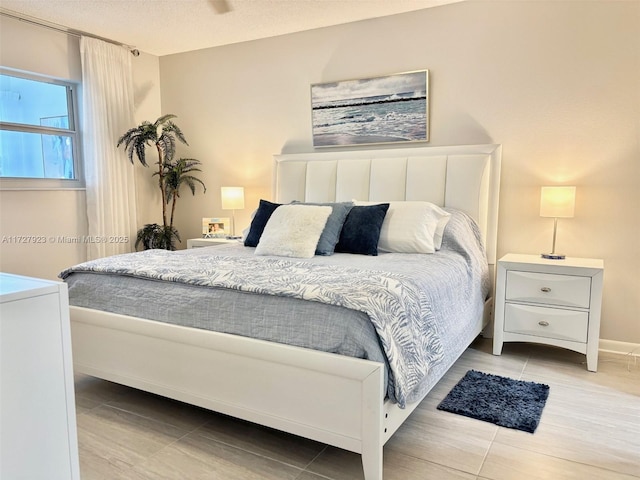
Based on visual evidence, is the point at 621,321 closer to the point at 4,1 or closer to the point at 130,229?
the point at 130,229

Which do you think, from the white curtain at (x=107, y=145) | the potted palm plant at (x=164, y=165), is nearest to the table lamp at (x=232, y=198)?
the potted palm plant at (x=164, y=165)

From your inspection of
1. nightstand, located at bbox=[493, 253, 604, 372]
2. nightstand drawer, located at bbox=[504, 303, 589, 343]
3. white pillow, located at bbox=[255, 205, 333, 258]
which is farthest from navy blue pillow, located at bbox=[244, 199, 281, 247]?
nightstand drawer, located at bbox=[504, 303, 589, 343]

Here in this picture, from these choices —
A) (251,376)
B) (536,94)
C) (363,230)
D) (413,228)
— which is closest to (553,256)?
(413,228)

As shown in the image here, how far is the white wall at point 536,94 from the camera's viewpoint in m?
3.01

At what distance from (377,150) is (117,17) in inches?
93.7

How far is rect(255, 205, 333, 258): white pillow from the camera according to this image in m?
2.88

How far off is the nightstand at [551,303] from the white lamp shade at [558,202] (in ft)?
1.02

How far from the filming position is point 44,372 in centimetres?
103

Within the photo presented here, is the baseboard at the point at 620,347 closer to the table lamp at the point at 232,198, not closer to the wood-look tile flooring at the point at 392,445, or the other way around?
the wood-look tile flooring at the point at 392,445

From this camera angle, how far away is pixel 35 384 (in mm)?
1018

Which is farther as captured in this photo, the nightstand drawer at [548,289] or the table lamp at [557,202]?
the table lamp at [557,202]

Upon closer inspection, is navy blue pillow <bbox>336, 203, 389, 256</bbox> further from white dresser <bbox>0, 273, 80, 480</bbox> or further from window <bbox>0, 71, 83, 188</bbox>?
window <bbox>0, 71, 83, 188</bbox>

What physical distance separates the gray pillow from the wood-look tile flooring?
3.49 feet

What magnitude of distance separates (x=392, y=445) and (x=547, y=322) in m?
1.49
